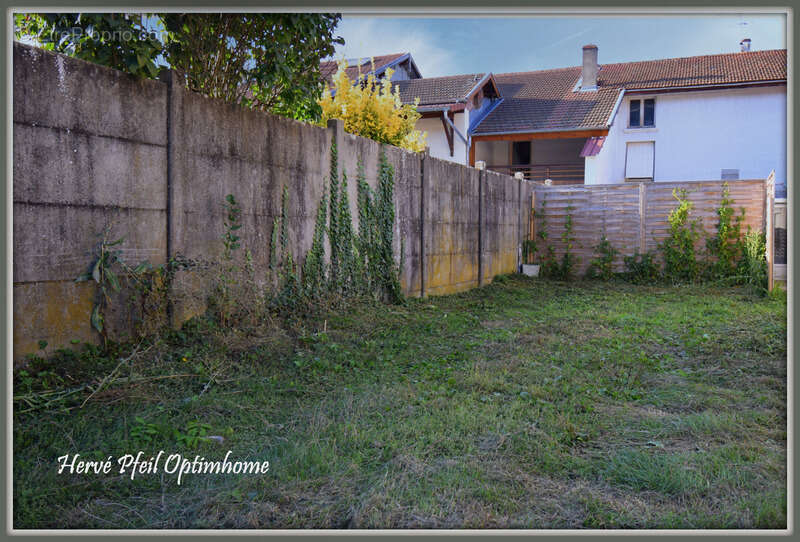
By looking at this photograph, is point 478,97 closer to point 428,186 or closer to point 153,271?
point 428,186

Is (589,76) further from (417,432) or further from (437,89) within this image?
(417,432)

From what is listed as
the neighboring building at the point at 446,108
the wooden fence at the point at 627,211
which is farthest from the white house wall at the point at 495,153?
the wooden fence at the point at 627,211

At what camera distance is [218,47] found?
4.48 meters

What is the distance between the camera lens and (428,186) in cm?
755

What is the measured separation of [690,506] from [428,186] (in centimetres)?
582

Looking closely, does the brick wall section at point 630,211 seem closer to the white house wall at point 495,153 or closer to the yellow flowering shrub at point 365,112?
the yellow flowering shrub at point 365,112

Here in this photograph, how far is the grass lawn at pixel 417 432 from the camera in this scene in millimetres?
2020

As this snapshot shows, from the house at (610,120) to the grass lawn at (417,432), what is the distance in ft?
40.1

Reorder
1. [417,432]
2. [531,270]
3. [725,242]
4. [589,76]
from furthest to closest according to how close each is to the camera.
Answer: [589,76] → [531,270] → [725,242] → [417,432]

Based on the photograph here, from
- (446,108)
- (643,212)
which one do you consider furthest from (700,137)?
(643,212)

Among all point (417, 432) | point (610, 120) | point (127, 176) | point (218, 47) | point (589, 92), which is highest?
point (589, 92)

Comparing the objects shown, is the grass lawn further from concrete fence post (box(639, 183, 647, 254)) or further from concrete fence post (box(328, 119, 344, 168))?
concrete fence post (box(639, 183, 647, 254))

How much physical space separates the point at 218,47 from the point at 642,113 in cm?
1757

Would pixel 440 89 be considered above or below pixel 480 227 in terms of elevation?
above
